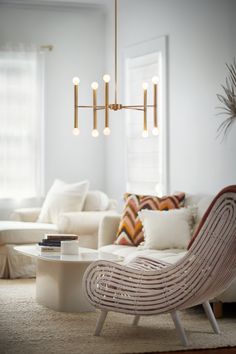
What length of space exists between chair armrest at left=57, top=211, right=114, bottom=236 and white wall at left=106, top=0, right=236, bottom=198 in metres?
0.81

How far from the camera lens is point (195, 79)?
6691 millimetres

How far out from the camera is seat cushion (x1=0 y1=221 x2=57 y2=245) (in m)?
6.90

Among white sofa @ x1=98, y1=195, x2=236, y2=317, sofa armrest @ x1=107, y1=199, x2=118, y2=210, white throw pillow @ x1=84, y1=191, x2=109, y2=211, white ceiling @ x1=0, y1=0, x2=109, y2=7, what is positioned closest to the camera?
white sofa @ x1=98, y1=195, x2=236, y2=317

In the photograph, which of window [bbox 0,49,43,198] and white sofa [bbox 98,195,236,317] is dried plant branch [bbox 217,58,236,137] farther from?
window [bbox 0,49,43,198]

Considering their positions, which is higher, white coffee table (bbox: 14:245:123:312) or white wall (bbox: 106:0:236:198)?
white wall (bbox: 106:0:236:198)

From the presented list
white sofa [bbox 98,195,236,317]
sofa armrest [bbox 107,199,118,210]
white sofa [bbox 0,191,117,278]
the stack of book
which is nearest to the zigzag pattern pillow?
white sofa [bbox 98,195,236,317]

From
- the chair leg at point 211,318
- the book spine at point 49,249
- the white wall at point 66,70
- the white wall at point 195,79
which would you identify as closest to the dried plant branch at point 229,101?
the white wall at point 195,79

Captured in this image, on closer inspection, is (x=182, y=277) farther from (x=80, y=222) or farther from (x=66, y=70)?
(x=66, y=70)

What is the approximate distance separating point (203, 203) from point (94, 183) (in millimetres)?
2817

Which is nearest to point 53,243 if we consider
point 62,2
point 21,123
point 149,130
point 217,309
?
point 217,309

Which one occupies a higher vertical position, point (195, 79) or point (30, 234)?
point (195, 79)

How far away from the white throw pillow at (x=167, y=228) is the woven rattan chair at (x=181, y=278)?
1.31 m

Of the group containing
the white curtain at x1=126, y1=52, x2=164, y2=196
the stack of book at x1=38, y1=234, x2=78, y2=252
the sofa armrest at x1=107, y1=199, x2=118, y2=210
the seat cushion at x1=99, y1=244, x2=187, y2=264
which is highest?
the white curtain at x1=126, y1=52, x2=164, y2=196

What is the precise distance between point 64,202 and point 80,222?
0.50m
